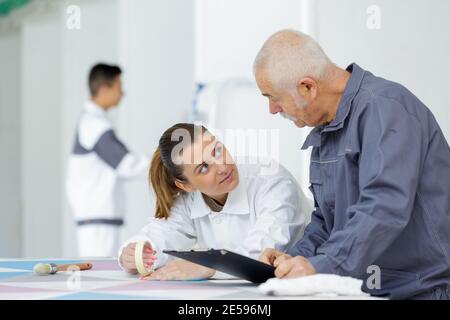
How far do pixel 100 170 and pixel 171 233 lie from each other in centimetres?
217

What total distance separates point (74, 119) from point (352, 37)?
10.1ft

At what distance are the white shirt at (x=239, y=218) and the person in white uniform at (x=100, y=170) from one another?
1.97 meters

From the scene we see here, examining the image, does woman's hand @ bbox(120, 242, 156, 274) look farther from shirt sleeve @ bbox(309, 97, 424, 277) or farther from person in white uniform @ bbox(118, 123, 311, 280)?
shirt sleeve @ bbox(309, 97, 424, 277)

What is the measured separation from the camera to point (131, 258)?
179 cm

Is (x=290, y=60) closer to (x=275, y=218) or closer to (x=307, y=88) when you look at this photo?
(x=307, y=88)

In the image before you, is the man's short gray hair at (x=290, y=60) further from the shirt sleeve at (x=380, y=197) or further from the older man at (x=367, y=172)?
the shirt sleeve at (x=380, y=197)

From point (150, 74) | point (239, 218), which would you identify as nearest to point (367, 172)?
point (239, 218)

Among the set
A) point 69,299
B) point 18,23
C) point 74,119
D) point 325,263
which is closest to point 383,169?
point 325,263

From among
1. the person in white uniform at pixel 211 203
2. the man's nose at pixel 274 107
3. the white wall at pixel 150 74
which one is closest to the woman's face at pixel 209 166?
the person in white uniform at pixel 211 203

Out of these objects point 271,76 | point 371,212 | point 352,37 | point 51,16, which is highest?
point 51,16

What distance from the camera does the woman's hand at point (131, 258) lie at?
5.87ft

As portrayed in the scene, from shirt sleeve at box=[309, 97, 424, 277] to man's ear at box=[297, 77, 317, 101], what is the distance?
0.20 m

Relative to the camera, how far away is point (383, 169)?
1.46 m

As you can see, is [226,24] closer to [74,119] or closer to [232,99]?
[232,99]
